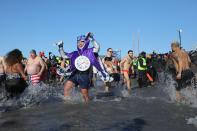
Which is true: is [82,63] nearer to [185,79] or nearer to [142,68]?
[185,79]

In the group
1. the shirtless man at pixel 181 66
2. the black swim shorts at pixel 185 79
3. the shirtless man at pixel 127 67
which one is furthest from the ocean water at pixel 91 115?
the shirtless man at pixel 127 67

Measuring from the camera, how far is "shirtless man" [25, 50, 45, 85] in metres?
12.1

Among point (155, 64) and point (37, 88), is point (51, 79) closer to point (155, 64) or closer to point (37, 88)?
point (155, 64)

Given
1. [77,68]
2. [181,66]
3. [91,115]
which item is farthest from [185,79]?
[91,115]

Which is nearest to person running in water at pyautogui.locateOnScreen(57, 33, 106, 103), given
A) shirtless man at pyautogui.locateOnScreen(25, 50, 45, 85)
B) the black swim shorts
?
shirtless man at pyautogui.locateOnScreen(25, 50, 45, 85)

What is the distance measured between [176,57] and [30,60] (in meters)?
4.12

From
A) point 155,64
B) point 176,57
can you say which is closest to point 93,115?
point 176,57

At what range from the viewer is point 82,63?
36.0 feet

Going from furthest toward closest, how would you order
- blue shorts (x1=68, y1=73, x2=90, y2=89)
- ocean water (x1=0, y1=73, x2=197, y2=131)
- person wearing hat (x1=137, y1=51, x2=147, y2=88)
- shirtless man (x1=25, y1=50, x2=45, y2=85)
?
person wearing hat (x1=137, y1=51, x2=147, y2=88)
shirtless man (x1=25, y1=50, x2=45, y2=85)
blue shorts (x1=68, y1=73, x2=90, y2=89)
ocean water (x1=0, y1=73, x2=197, y2=131)

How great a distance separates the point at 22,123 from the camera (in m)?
8.09

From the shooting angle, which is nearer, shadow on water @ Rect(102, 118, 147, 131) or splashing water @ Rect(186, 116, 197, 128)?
shadow on water @ Rect(102, 118, 147, 131)

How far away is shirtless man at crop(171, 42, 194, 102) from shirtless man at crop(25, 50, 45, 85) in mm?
3625

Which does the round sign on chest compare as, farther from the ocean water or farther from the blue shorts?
the ocean water

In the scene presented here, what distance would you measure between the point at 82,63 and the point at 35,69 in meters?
1.75
